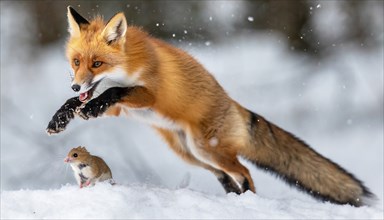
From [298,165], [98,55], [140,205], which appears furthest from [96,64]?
[298,165]

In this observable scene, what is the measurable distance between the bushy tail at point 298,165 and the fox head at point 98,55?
980 mm

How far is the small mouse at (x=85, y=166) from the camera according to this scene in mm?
3174

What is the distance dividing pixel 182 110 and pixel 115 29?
62 cm

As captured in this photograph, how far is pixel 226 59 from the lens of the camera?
20.3 feet

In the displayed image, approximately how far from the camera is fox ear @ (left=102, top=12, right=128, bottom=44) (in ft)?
10.8

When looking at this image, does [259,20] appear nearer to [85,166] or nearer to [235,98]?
[235,98]

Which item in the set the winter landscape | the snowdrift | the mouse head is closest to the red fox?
the mouse head

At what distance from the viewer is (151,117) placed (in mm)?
3631

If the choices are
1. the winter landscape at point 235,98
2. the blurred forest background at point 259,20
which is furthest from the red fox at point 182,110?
the blurred forest background at point 259,20

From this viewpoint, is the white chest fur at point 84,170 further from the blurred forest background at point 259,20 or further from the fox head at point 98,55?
the blurred forest background at point 259,20

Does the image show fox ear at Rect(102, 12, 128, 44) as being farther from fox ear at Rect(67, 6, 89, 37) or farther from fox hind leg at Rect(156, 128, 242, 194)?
fox hind leg at Rect(156, 128, 242, 194)

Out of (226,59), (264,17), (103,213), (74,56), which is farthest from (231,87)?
(103,213)

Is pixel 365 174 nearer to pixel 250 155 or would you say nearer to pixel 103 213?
pixel 250 155

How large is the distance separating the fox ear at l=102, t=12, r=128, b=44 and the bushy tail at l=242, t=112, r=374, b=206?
1.10 m
